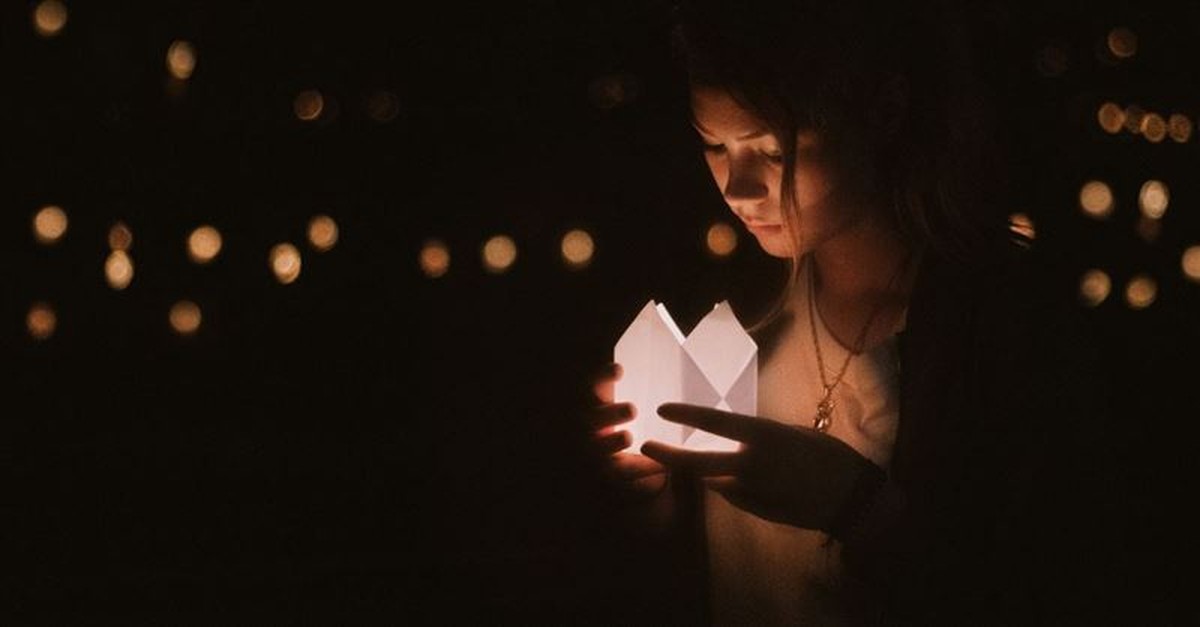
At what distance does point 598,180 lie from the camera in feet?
7.15

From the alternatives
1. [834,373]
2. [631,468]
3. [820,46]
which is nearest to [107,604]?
[631,468]

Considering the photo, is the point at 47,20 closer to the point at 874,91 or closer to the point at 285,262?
the point at 285,262

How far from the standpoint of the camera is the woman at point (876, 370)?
1.19 m

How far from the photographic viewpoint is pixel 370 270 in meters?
2.15

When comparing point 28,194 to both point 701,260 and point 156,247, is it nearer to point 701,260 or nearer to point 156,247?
point 156,247

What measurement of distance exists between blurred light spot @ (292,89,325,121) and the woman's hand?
1115 millimetres

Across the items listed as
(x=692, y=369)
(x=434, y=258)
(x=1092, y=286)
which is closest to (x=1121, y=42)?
(x=1092, y=286)

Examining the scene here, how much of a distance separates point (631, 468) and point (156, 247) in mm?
1118

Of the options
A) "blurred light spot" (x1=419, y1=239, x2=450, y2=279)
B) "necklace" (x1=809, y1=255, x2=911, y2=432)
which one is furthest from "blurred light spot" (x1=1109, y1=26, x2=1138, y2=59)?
"blurred light spot" (x1=419, y1=239, x2=450, y2=279)

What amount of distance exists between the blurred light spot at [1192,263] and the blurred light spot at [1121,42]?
420 mm

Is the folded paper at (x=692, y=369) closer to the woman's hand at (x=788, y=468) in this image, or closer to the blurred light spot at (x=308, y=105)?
the woman's hand at (x=788, y=468)

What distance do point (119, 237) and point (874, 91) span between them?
132cm

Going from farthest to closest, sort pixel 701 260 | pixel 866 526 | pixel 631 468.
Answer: pixel 701 260 < pixel 631 468 < pixel 866 526

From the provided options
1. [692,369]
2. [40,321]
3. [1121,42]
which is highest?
[1121,42]
